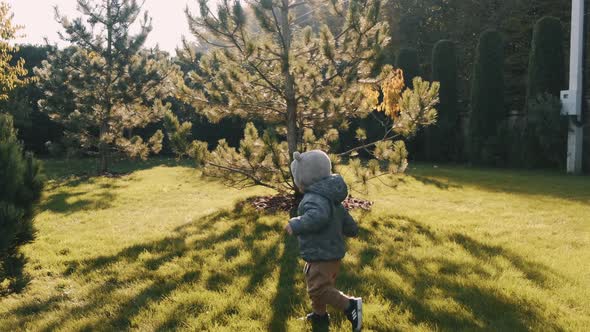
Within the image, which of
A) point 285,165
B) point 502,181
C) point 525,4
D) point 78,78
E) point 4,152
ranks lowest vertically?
point 502,181

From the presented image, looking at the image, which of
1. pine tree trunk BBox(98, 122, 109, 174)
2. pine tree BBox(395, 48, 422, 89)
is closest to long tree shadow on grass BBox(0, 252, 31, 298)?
pine tree trunk BBox(98, 122, 109, 174)

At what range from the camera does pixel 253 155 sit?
5.44m

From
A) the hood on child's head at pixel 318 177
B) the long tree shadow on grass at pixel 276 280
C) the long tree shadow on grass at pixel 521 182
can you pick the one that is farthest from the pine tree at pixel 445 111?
the hood on child's head at pixel 318 177

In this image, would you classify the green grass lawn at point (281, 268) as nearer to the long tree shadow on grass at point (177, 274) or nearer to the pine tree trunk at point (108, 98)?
the long tree shadow on grass at point (177, 274)

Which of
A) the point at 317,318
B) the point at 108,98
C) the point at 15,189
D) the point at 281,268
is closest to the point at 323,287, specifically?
the point at 317,318

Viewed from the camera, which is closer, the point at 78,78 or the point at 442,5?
→ the point at 78,78

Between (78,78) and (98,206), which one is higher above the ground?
(78,78)

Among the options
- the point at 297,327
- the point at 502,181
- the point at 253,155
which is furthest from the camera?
the point at 502,181

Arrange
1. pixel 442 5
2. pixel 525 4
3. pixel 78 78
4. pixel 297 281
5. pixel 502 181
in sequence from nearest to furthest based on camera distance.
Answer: pixel 297 281, pixel 502 181, pixel 78 78, pixel 525 4, pixel 442 5

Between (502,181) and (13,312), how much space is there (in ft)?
30.8

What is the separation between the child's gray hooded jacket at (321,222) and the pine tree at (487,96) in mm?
12290

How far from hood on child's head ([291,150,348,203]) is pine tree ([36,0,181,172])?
913 cm

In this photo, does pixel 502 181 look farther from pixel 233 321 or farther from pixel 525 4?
pixel 525 4

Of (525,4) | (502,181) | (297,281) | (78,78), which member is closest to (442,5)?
(525,4)
